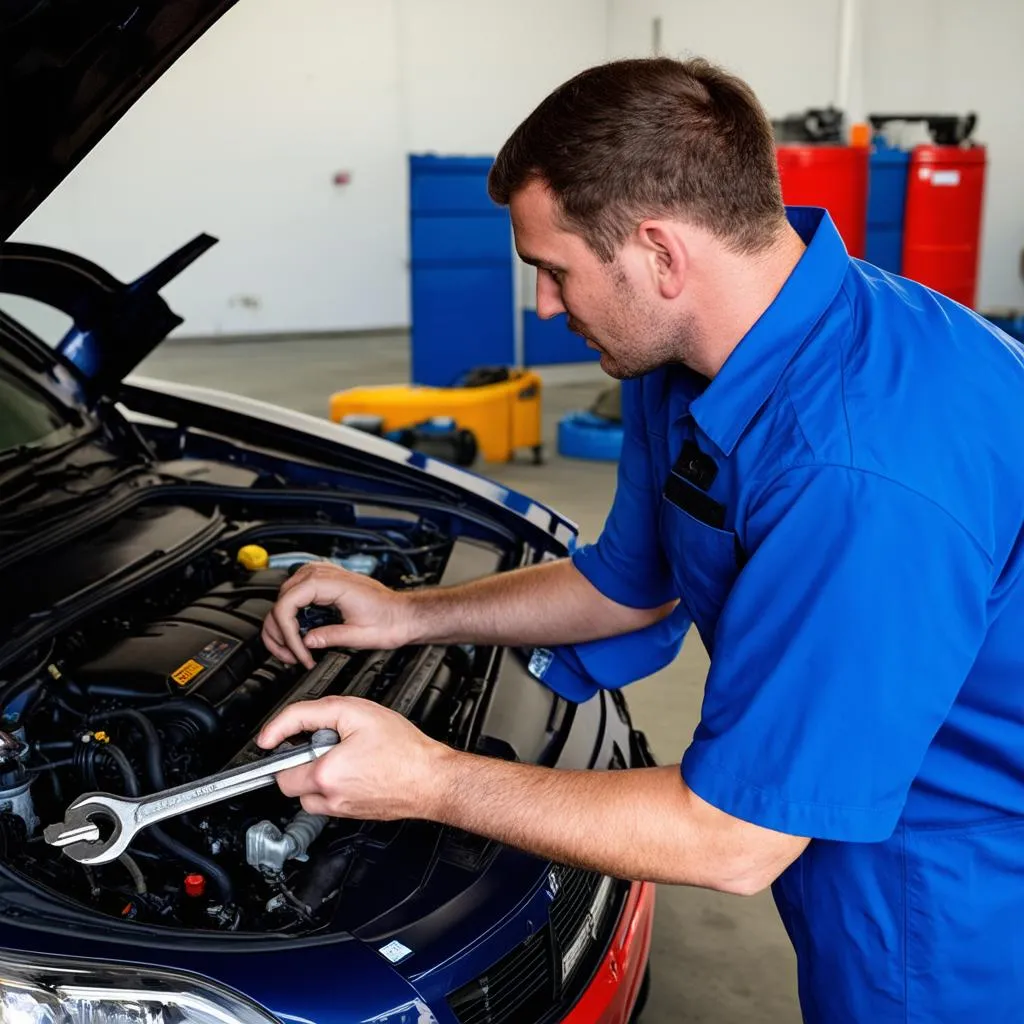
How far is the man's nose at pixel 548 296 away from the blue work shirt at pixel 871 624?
183 mm

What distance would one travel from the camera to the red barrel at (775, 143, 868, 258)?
6004 mm

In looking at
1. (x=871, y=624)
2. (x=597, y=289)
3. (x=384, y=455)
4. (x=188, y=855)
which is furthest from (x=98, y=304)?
(x=871, y=624)

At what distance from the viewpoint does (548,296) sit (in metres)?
1.18

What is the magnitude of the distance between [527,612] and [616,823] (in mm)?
596

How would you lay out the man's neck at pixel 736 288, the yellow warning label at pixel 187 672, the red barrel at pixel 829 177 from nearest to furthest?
the man's neck at pixel 736 288, the yellow warning label at pixel 187 672, the red barrel at pixel 829 177

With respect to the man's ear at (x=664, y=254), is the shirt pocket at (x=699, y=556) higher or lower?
lower

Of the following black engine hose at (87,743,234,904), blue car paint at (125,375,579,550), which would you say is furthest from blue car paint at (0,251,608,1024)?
blue car paint at (125,375,579,550)

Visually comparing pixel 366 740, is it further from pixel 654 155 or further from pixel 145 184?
pixel 145 184

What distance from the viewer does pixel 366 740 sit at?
1.11m

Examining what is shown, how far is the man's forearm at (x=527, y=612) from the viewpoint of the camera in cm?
162

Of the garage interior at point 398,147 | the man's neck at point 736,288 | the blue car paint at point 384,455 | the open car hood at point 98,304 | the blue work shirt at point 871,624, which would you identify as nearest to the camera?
the blue work shirt at point 871,624

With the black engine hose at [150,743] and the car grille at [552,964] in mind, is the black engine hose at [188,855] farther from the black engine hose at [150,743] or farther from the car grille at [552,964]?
the car grille at [552,964]

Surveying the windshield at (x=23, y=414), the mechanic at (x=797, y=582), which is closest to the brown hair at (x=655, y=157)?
the mechanic at (x=797, y=582)

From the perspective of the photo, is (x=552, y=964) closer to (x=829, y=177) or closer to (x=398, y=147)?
(x=829, y=177)
